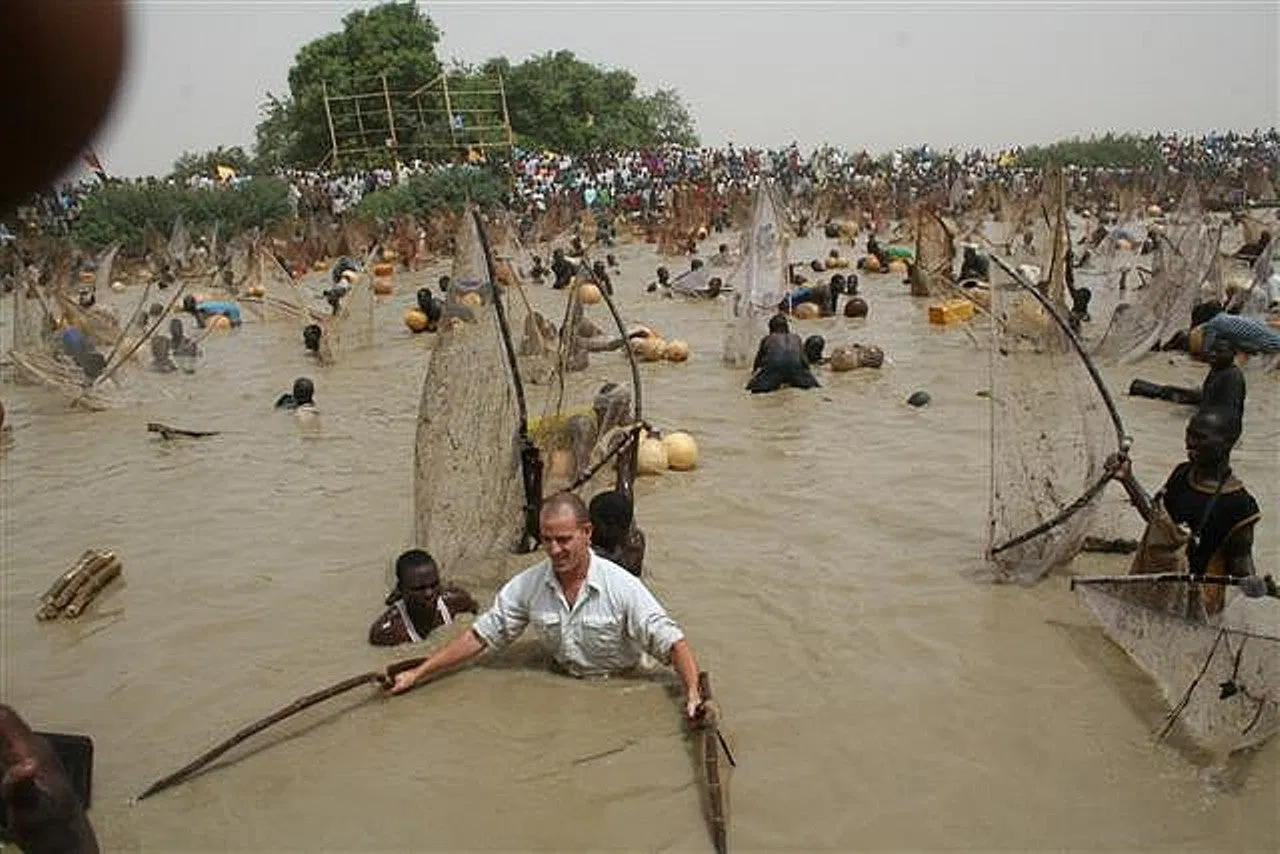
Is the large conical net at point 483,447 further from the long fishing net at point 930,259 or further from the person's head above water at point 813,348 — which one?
the long fishing net at point 930,259

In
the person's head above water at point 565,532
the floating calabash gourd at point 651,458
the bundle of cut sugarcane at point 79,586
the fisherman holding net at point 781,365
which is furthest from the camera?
the fisherman holding net at point 781,365

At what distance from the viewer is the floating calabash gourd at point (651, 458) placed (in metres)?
8.02

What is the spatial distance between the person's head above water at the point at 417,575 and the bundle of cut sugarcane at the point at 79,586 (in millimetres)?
2169

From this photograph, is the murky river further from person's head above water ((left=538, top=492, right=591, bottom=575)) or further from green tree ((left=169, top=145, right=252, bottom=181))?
green tree ((left=169, top=145, right=252, bottom=181))

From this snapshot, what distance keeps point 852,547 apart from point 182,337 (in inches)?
388

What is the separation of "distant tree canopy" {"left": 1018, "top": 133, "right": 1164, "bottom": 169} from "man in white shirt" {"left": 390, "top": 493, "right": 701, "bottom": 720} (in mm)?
39866

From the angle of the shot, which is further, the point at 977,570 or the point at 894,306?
the point at 894,306

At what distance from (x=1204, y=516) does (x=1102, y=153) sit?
43.1m

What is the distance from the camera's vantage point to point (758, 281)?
→ 11.5 metres

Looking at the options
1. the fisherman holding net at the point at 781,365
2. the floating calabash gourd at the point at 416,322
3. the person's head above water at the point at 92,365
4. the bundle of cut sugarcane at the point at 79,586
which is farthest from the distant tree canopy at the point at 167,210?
the bundle of cut sugarcane at the point at 79,586

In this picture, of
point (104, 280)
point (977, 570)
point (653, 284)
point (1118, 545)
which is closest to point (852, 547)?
point (977, 570)

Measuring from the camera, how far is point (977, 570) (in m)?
5.96

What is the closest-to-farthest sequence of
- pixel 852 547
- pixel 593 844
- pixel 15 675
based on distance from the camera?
pixel 593 844 → pixel 15 675 → pixel 852 547

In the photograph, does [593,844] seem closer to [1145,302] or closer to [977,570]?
[977,570]
